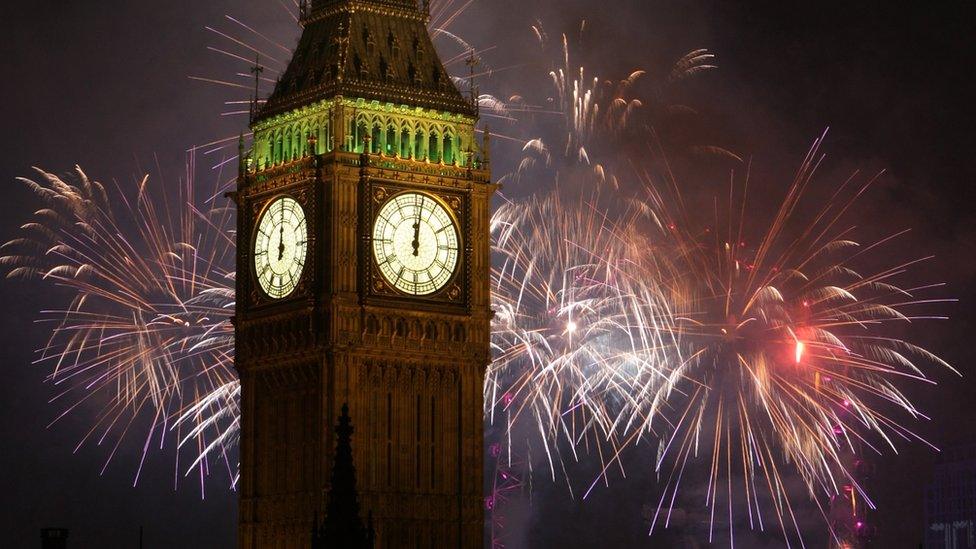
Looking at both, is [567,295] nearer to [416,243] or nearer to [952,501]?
[416,243]

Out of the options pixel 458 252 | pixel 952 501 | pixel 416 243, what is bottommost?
pixel 952 501

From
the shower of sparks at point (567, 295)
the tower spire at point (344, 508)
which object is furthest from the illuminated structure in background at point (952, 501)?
the tower spire at point (344, 508)

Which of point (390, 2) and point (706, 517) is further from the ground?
point (390, 2)

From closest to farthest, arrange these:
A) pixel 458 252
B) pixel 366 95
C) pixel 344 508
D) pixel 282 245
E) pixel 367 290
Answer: pixel 344 508
pixel 367 290
pixel 366 95
pixel 282 245
pixel 458 252

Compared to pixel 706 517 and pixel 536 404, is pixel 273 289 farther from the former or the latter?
pixel 706 517

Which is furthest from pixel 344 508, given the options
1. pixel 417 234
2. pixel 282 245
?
pixel 282 245

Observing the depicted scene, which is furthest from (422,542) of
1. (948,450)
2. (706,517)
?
(948,450)

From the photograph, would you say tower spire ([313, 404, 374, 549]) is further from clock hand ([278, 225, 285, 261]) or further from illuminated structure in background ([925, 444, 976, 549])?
illuminated structure in background ([925, 444, 976, 549])
